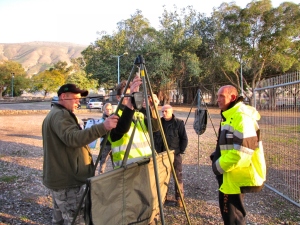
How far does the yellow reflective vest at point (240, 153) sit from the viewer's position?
2.74 meters

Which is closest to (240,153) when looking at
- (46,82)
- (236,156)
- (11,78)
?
(236,156)

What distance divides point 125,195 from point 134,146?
0.68 metres

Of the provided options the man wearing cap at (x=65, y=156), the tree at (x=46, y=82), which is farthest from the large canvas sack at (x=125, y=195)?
the tree at (x=46, y=82)

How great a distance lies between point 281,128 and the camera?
519 centimetres

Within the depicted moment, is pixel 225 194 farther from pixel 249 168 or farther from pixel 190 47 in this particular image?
pixel 190 47

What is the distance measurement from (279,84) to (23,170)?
6461 millimetres

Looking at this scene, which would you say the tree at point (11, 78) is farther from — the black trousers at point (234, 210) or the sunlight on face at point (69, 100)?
the black trousers at point (234, 210)

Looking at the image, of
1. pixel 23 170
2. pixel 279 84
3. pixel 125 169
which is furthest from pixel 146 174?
pixel 23 170

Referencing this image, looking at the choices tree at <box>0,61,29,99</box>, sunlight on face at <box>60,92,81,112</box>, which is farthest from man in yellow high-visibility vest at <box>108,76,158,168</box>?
tree at <box>0,61,29,99</box>

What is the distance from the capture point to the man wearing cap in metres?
2.58

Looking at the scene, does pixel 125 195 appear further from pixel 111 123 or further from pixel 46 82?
pixel 46 82

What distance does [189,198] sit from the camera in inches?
203

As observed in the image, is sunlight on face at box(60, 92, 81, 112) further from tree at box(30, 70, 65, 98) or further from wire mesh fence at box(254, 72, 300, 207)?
tree at box(30, 70, 65, 98)

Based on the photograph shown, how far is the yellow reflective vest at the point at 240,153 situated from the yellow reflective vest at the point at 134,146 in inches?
33.0
